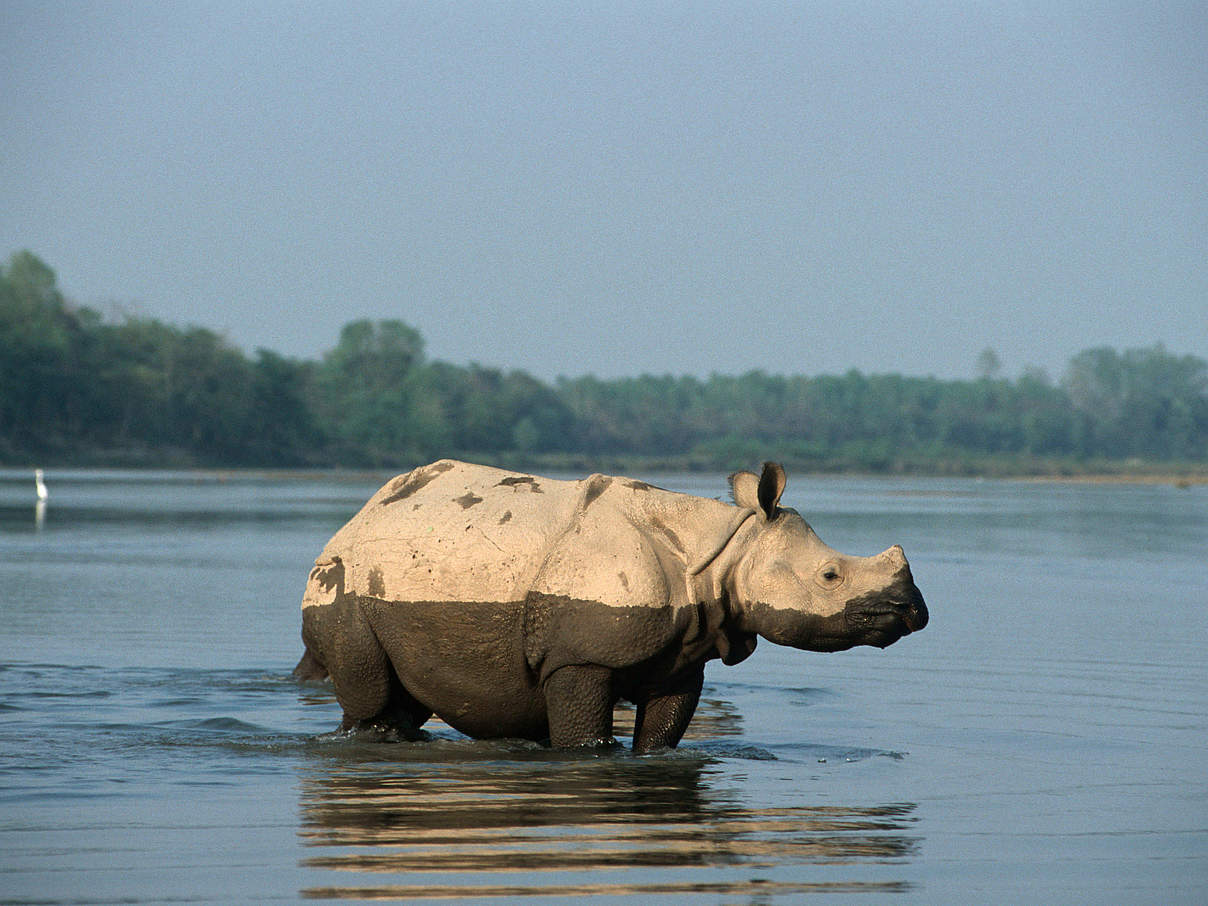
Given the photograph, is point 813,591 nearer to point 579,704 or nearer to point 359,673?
point 579,704

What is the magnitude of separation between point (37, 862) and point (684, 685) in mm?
3819

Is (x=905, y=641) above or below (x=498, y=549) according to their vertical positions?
below

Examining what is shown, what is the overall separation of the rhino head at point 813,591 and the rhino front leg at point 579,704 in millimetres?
864

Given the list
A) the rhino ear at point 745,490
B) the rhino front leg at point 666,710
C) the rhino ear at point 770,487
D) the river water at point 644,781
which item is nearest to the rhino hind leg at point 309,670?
the river water at point 644,781

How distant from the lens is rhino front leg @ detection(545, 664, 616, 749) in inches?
356

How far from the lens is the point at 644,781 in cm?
876

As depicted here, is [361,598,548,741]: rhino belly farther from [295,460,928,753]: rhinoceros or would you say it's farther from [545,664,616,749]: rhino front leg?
[545,664,616,749]: rhino front leg

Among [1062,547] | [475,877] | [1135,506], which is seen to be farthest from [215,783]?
[1135,506]

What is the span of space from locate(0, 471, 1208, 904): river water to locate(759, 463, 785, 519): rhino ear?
1.50m

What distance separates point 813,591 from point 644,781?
4.51 ft

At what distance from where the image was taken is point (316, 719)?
11.2 metres

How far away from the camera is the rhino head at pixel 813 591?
8.88 m

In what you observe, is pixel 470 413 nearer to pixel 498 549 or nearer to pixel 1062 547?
pixel 1062 547

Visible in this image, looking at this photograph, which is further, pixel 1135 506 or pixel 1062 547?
pixel 1135 506
